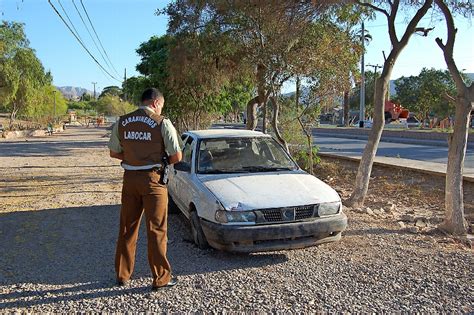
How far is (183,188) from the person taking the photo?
652cm

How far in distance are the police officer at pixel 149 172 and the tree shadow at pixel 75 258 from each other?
273 mm

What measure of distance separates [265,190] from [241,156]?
1.31 metres

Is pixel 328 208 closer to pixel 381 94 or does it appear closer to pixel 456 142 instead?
pixel 456 142

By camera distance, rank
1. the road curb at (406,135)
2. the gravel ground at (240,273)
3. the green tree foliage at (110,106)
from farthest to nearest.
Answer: the green tree foliage at (110,106)
the road curb at (406,135)
the gravel ground at (240,273)

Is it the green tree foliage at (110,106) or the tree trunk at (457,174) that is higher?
the green tree foliage at (110,106)

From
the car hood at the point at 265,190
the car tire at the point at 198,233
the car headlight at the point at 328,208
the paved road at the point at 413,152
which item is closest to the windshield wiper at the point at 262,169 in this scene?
the car hood at the point at 265,190

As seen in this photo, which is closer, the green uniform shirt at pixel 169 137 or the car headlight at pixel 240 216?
the green uniform shirt at pixel 169 137

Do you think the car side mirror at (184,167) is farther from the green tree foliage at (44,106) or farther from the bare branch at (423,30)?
the green tree foliage at (44,106)

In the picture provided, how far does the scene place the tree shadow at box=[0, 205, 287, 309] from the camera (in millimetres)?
4414

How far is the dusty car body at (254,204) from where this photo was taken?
499 cm

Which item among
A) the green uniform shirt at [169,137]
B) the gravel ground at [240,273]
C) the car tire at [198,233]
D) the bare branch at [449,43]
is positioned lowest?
the gravel ground at [240,273]

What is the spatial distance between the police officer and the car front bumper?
75cm

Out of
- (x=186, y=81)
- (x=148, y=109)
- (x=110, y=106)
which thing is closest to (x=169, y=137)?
(x=148, y=109)

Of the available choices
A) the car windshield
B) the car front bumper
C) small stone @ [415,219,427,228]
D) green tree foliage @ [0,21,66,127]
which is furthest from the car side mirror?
green tree foliage @ [0,21,66,127]
